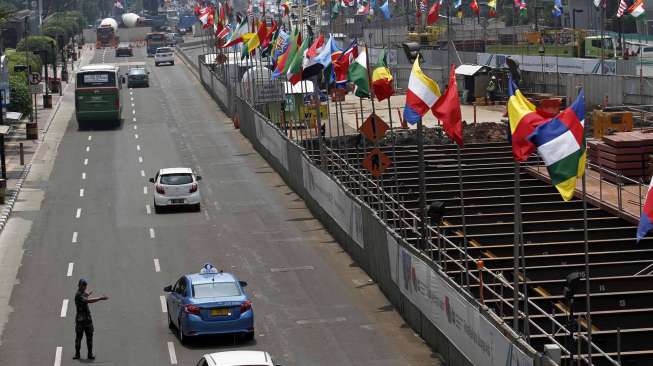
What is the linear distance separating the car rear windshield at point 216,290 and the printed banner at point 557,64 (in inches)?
1930

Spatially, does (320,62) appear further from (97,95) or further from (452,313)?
(97,95)

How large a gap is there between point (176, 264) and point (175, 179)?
412 inches

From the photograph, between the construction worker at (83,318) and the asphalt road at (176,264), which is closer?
the construction worker at (83,318)

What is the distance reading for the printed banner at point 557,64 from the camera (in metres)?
75.7

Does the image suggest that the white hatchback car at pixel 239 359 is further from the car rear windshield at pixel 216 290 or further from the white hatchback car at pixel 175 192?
the white hatchback car at pixel 175 192

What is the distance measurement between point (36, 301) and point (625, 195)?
61.5 ft

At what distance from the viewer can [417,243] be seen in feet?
113

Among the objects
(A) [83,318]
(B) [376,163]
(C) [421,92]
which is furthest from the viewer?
(B) [376,163]

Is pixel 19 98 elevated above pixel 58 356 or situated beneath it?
elevated above

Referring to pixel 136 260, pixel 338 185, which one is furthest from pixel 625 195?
pixel 136 260

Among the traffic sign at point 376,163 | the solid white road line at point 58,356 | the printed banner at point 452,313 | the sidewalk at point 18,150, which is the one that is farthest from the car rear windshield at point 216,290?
the sidewalk at point 18,150

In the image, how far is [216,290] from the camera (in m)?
29.8

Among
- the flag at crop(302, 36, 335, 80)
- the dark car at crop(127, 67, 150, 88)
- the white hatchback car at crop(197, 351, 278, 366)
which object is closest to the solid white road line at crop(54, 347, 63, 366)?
the white hatchback car at crop(197, 351, 278, 366)

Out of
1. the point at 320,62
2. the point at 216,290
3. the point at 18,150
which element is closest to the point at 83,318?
the point at 216,290
